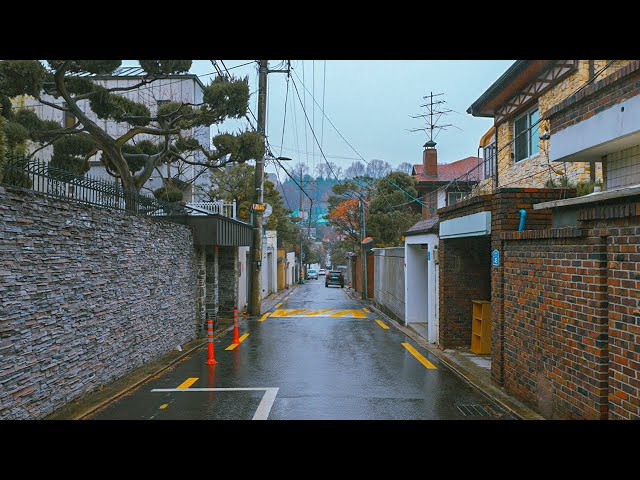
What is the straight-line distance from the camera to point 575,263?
18.5ft

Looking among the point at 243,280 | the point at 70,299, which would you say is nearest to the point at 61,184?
the point at 70,299

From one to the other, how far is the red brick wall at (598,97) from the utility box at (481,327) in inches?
174

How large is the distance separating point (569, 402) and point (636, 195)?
2.48 meters

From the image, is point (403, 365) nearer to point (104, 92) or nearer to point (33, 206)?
point (33, 206)

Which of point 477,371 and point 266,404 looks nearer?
point 266,404

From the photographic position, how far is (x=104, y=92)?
13844 mm

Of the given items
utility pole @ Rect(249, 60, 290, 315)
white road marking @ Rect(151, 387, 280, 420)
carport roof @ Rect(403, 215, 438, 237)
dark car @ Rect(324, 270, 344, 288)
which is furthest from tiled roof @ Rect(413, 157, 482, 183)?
white road marking @ Rect(151, 387, 280, 420)

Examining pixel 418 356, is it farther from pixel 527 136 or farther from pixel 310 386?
pixel 527 136

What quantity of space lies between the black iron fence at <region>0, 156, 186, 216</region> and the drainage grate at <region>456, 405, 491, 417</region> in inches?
243

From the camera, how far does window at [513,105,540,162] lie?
12.3 meters

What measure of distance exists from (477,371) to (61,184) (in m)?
7.53

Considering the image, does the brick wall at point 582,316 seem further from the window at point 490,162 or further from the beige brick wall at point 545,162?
the window at point 490,162
